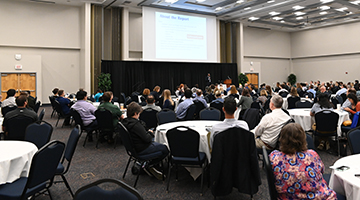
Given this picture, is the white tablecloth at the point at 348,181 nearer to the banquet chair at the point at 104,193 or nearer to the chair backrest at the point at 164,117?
the banquet chair at the point at 104,193

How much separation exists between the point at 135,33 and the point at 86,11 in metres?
3.12

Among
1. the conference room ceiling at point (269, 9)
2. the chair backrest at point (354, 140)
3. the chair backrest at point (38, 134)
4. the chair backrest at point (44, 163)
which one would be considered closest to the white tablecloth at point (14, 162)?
the chair backrest at point (44, 163)

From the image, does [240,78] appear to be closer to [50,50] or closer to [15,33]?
[50,50]

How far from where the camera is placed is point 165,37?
14898 mm

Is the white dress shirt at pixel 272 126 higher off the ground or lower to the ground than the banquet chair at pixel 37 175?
higher

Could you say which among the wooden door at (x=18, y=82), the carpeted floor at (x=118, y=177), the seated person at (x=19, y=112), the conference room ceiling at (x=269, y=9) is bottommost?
the carpeted floor at (x=118, y=177)

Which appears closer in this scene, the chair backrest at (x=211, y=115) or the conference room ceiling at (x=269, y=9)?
the chair backrest at (x=211, y=115)

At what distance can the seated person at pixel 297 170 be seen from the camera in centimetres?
206

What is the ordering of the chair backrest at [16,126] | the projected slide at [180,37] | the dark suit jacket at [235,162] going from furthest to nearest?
the projected slide at [180,37]
the chair backrest at [16,126]
the dark suit jacket at [235,162]

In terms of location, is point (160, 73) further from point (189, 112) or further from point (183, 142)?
point (183, 142)

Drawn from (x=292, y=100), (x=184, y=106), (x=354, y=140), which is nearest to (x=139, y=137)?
(x=354, y=140)

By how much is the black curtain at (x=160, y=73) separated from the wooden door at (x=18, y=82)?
3800 mm

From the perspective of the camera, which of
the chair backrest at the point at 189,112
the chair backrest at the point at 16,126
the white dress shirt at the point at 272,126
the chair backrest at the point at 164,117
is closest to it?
the white dress shirt at the point at 272,126

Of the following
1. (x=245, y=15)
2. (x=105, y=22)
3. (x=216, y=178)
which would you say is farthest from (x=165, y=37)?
(x=216, y=178)
